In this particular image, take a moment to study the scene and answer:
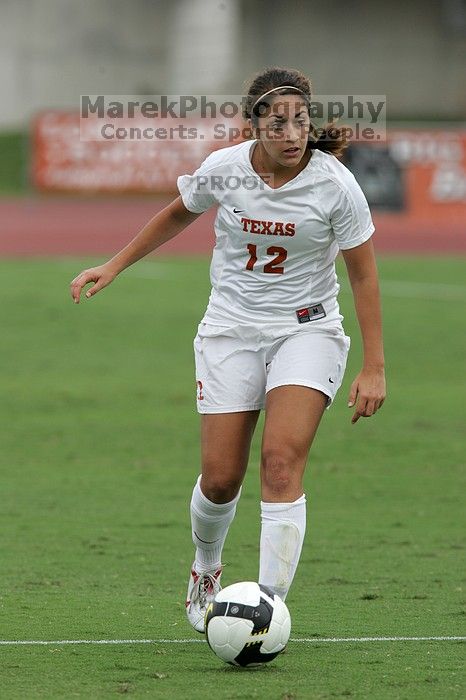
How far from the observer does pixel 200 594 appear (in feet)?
21.0

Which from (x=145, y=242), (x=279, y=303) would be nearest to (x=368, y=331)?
(x=279, y=303)

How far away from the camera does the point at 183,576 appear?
7.39 m

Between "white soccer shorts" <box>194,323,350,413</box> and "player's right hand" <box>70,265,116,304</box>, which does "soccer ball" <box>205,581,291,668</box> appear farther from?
"player's right hand" <box>70,265,116,304</box>

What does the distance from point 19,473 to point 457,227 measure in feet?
73.9

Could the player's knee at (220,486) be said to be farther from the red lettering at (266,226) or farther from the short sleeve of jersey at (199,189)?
the short sleeve of jersey at (199,189)

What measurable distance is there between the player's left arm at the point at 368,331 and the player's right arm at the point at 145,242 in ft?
2.72

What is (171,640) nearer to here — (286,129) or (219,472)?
(219,472)

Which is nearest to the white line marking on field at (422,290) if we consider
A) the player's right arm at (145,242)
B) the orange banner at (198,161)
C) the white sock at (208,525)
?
Answer: the orange banner at (198,161)

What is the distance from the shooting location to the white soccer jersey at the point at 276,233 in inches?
230

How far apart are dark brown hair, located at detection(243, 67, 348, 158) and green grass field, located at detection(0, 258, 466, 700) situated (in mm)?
2055

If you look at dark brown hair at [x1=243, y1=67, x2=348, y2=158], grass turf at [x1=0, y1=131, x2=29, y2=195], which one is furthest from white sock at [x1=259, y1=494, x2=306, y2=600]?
grass turf at [x1=0, y1=131, x2=29, y2=195]

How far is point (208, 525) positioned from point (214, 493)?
232 mm

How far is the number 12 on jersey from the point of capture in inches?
233

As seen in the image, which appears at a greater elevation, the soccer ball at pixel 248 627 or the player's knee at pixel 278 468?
the player's knee at pixel 278 468
